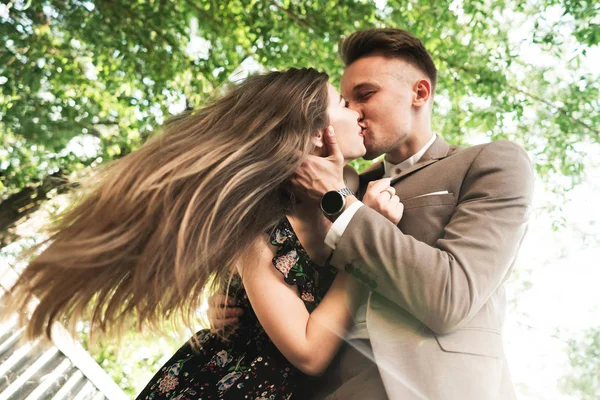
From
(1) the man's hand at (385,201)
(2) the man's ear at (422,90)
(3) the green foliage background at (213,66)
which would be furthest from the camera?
(3) the green foliage background at (213,66)

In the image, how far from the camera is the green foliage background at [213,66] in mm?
3199

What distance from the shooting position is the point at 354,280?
1.11 meters

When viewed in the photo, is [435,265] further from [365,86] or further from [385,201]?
[365,86]

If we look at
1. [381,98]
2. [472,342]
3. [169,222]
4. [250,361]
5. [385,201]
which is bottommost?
[472,342]

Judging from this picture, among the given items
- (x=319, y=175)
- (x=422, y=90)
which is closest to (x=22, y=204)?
(x=422, y=90)

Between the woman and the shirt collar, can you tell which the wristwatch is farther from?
the shirt collar

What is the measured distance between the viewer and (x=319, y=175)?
3.85 feet

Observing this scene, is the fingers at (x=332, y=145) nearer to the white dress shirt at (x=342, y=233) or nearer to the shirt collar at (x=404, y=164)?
the white dress shirt at (x=342, y=233)

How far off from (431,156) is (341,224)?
0.43 m

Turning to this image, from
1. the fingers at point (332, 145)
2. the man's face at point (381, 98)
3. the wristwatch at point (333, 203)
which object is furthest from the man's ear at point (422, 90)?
the wristwatch at point (333, 203)

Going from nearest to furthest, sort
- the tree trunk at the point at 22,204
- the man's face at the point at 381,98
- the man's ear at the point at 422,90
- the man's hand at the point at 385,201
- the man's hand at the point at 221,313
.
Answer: the man's hand at the point at 385,201, the man's hand at the point at 221,313, the man's face at the point at 381,98, the man's ear at the point at 422,90, the tree trunk at the point at 22,204

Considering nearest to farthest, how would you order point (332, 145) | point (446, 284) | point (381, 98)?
1. point (446, 284)
2. point (332, 145)
3. point (381, 98)

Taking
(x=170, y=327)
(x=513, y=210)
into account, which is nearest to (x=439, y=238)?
(x=513, y=210)

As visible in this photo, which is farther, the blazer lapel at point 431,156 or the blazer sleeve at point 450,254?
the blazer lapel at point 431,156
